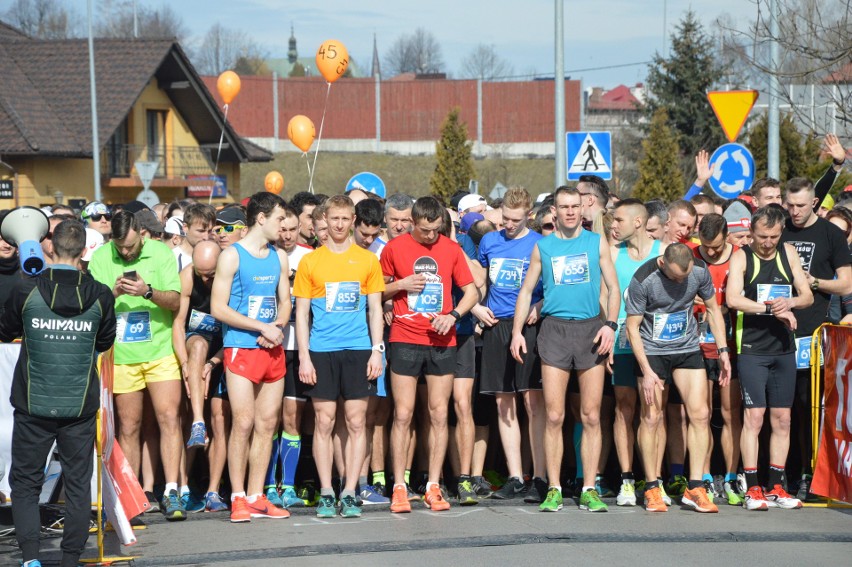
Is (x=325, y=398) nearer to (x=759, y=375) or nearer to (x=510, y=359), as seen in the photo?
(x=510, y=359)

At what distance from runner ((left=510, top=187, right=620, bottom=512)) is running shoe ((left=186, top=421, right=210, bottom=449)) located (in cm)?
239

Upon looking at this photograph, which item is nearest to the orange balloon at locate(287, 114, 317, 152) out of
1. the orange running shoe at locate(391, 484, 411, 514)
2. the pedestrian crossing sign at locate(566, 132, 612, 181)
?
the pedestrian crossing sign at locate(566, 132, 612, 181)

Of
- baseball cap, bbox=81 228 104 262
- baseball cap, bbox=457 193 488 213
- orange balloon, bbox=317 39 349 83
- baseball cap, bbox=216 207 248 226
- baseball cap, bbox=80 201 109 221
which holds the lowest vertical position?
baseball cap, bbox=81 228 104 262

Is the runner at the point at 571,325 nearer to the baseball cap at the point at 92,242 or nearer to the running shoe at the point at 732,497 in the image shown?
the running shoe at the point at 732,497

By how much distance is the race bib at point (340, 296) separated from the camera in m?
8.48

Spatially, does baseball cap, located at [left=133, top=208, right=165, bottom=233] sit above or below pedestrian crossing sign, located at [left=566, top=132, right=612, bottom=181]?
below

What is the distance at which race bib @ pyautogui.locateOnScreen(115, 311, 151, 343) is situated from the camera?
8.54 m

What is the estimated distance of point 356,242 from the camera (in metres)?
9.38

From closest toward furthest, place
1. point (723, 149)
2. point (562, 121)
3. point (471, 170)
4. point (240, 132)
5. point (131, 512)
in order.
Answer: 1. point (131, 512)
2. point (723, 149)
3. point (562, 121)
4. point (471, 170)
5. point (240, 132)

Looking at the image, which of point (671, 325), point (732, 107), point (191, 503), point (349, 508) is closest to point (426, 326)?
point (349, 508)

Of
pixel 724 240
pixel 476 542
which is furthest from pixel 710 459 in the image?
pixel 476 542

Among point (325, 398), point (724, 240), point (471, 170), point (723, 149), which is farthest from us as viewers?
point (471, 170)

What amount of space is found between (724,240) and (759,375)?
44.0 inches

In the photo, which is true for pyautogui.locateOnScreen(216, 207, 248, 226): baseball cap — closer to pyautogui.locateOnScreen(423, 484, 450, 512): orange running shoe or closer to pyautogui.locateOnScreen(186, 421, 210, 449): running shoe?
pyautogui.locateOnScreen(186, 421, 210, 449): running shoe
